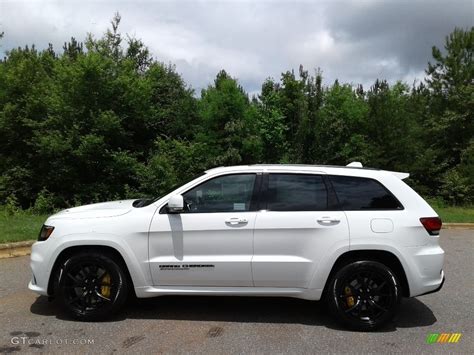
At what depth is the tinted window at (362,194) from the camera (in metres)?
5.04

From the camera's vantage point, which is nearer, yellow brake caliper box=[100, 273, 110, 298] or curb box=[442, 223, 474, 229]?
yellow brake caliper box=[100, 273, 110, 298]

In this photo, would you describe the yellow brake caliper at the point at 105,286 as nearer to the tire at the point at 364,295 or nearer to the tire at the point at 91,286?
the tire at the point at 91,286

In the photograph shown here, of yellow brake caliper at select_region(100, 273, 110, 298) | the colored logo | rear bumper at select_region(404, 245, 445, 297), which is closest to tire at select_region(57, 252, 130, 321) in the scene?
yellow brake caliper at select_region(100, 273, 110, 298)

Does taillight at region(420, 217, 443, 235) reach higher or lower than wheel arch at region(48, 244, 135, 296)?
higher

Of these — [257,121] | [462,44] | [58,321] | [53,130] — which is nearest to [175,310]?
[58,321]

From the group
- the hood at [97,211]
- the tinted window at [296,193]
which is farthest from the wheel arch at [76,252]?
the tinted window at [296,193]

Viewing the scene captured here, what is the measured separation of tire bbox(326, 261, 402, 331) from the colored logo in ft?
1.36

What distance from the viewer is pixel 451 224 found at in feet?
42.2

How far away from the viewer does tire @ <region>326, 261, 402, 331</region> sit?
488cm

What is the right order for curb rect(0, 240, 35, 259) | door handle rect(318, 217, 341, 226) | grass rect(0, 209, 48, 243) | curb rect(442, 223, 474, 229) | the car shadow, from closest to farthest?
door handle rect(318, 217, 341, 226) → the car shadow → curb rect(0, 240, 35, 259) → grass rect(0, 209, 48, 243) → curb rect(442, 223, 474, 229)

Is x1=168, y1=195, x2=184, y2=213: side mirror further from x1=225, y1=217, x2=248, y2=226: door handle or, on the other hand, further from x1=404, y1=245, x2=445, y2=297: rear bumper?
x1=404, y1=245, x2=445, y2=297: rear bumper

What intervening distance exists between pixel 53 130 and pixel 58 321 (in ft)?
54.3

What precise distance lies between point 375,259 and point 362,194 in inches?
27.9

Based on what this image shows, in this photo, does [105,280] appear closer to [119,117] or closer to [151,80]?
[119,117]
